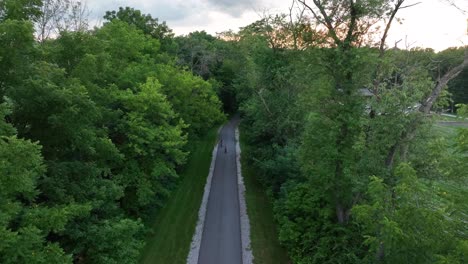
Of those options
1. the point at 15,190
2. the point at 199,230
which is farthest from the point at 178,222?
the point at 15,190

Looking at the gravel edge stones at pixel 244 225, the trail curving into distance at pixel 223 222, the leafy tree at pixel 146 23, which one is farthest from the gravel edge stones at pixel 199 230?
the leafy tree at pixel 146 23

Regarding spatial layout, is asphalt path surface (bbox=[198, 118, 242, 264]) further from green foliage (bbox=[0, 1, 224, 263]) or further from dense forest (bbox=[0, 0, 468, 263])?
green foliage (bbox=[0, 1, 224, 263])

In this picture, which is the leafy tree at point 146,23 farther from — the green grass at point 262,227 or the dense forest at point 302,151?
the green grass at point 262,227

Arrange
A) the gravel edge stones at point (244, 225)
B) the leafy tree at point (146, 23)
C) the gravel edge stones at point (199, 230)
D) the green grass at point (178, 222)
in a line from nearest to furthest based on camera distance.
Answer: the gravel edge stones at point (199, 230) < the gravel edge stones at point (244, 225) < the green grass at point (178, 222) < the leafy tree at point (146, 23)

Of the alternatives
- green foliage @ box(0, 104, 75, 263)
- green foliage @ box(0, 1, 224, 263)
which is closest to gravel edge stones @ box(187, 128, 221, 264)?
green foliage @ box(0, 1, 224, 263)

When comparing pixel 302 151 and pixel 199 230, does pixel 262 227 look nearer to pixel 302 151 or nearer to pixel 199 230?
pixel 199 230

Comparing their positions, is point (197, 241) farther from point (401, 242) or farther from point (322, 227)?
point (401, 242)
